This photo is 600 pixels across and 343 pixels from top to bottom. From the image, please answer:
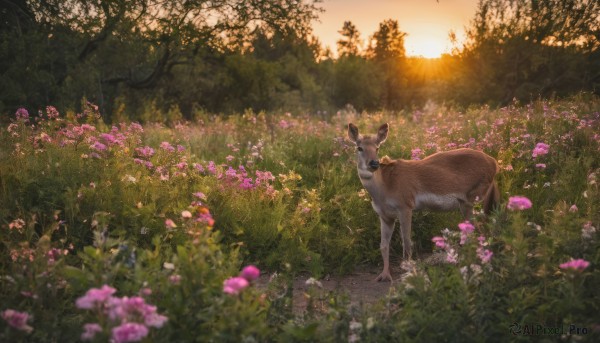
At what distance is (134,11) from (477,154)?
16001 millimetres

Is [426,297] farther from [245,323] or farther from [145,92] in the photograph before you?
[145,92]

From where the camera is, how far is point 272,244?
6770 mm

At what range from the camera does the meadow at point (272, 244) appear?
3.62 metres

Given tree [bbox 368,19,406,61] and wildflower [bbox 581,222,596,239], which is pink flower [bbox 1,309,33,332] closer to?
wildflower [bbox 581,222,596,239]

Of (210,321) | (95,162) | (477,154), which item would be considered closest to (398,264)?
(477,154)

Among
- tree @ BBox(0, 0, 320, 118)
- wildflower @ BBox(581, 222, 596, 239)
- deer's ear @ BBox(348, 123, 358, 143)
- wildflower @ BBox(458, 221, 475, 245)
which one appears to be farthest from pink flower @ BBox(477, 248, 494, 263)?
tree @ BBox(0, 0, 320, 118)

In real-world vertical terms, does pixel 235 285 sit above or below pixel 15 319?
above

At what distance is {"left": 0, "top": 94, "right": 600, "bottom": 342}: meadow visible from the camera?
362 centimetres

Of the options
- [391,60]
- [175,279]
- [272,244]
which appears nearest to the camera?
[175,279]

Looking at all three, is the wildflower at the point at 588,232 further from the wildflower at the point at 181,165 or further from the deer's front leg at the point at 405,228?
the wildflower at the point at 181,165

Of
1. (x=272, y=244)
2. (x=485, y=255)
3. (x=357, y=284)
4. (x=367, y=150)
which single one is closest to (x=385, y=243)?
(x=357, y=284)

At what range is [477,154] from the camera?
23.0 feet

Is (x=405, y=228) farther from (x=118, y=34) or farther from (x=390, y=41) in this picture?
A: (x=390, y=41)

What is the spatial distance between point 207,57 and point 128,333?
26.7 m
